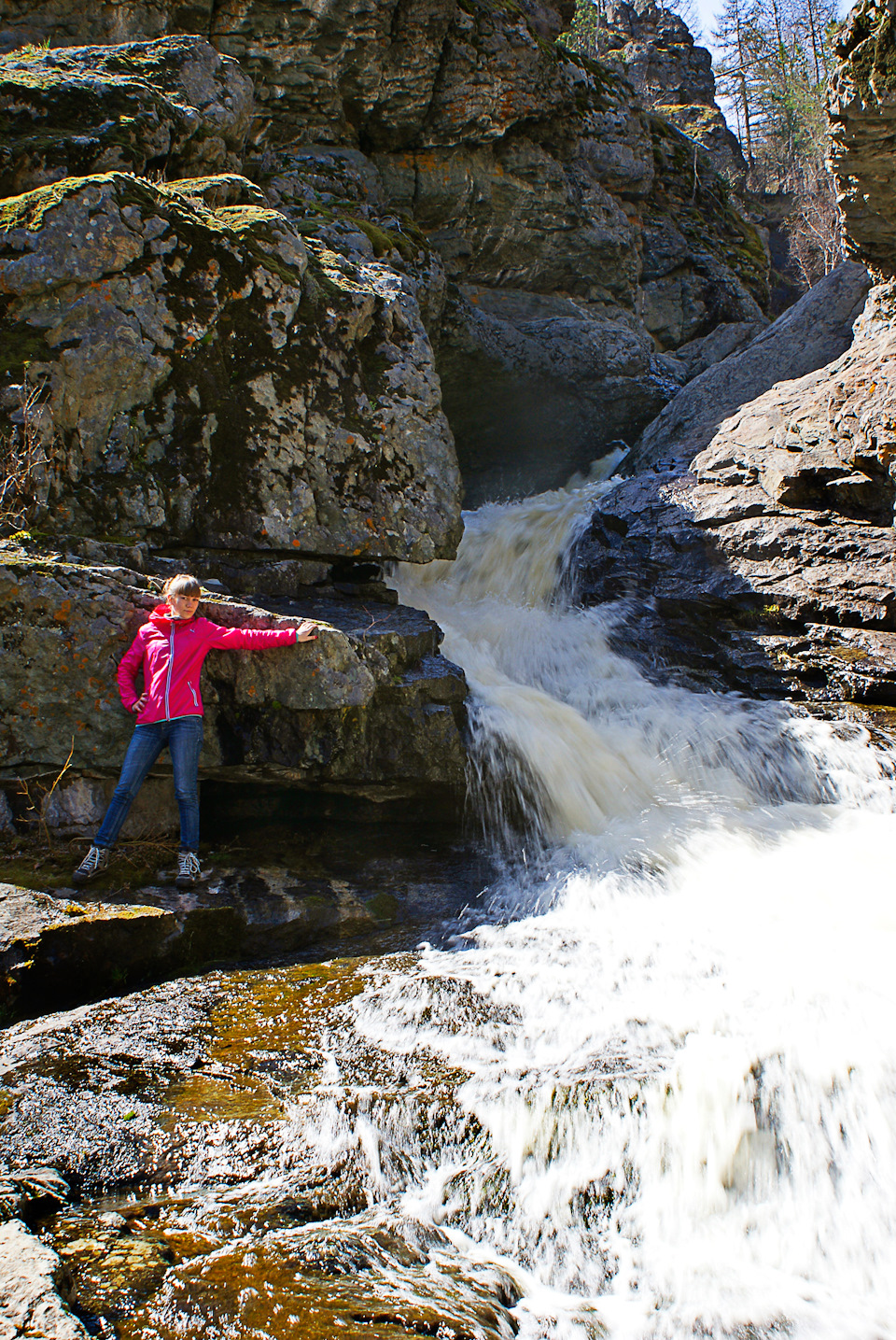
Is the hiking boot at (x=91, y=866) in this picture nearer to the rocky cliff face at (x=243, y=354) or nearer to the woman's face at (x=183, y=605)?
the rocky cliff face at (x=243, y=354)

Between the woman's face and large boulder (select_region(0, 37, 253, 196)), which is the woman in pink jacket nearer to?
the woman's face

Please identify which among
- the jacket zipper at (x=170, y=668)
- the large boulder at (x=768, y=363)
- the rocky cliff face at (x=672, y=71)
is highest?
the rocky cliff face at (x=672, y=71)

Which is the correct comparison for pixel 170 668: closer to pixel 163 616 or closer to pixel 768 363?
pixel 163 616

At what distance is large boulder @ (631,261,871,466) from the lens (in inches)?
488

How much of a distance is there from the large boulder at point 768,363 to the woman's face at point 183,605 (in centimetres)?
920

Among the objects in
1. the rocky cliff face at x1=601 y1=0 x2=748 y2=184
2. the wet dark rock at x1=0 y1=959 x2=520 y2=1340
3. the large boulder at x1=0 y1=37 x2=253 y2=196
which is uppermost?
the rocky cliff face at x1=601 y1=0 x2=748 y2=184

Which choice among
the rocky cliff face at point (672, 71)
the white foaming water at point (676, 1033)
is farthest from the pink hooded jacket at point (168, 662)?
the rocky cliff face at point (672, 71)

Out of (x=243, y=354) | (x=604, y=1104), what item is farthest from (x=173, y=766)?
(x=243, y=354)

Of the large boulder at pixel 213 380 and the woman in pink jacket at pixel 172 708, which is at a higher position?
the large boulder at pixel 213 380

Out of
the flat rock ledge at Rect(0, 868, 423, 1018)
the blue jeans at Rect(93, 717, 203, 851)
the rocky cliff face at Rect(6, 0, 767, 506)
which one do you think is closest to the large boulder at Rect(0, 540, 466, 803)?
the blue jeans at Rect(93, 717, 203, 851)

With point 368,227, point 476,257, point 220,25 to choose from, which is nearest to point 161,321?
point 368,227

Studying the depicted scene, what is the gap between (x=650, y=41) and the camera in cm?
3344

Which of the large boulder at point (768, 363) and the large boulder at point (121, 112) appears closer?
the large boulder at point (121, 112)

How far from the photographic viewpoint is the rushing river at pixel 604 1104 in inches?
115
